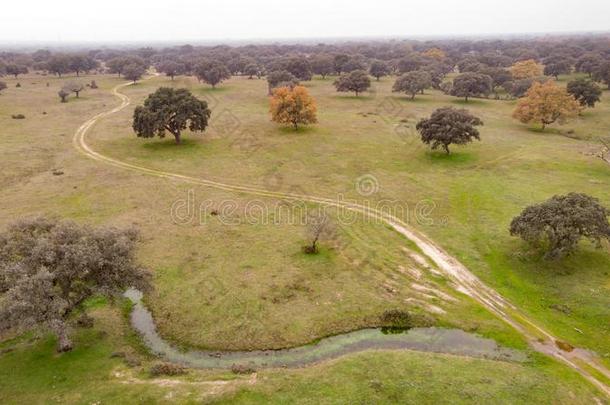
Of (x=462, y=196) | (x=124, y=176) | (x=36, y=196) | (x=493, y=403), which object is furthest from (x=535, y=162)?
(x=36, y=196)

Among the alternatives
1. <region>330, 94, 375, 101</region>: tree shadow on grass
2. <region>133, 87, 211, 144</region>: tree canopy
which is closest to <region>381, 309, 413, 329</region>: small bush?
<region>133, 87, 211, 144</region>: tree canopy

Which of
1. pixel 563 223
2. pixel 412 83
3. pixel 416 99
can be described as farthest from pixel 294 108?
pixel 563 223

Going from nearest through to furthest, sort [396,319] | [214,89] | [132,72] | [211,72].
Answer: [396,319] → [211,72] → [214,89] → [132,72]

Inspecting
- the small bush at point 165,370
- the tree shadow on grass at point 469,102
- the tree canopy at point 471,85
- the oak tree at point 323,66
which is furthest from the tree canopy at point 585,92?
the small bush at point 165,370

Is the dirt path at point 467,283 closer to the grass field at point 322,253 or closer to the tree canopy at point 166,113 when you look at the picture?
the grass field at point 322,253

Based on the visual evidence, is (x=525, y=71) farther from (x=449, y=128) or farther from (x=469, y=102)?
(x=449, y=128)
